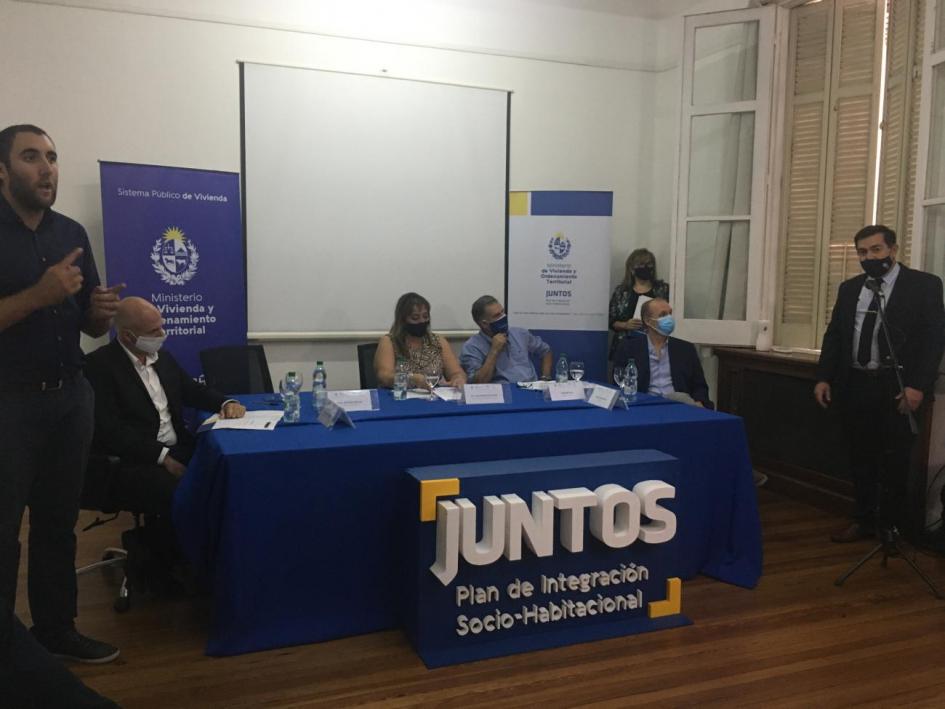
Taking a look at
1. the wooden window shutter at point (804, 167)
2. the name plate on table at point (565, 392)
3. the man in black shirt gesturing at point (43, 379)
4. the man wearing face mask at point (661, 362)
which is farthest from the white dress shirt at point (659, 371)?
the man in black shirt gesturing at point (43, 379)

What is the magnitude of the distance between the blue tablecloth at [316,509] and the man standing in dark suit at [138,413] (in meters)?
0.23

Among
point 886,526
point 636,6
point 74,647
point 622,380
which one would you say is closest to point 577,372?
point 622,380

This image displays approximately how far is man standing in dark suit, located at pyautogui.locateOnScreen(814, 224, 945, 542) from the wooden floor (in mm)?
751

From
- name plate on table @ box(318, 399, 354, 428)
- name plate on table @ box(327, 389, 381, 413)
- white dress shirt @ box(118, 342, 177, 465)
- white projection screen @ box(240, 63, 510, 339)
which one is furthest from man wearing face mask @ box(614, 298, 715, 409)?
white dress shirt @ box(118, 342, 177, 465)

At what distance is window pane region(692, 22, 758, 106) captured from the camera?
16.4 feet

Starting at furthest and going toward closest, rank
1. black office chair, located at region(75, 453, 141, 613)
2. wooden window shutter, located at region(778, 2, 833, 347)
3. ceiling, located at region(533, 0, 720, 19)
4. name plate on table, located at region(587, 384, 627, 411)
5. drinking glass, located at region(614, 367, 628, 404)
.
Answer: ceiling, located at region(533, 0, 720, 19), wooden window shutter, located at region(778, 2, 833, 347), drinking glass, located at region(614, 367, 628, 404), name plate on table, located at region(587, 384, 627, 411), black office chair, located at region(75, 453, 141, 613)

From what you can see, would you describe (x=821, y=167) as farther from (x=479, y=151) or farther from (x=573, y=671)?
(x=573, y=671)

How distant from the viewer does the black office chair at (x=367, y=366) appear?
438 cm

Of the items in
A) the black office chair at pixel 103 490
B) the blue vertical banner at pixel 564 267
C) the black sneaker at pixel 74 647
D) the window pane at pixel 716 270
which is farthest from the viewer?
the blue vertical banner at pixel 564 267

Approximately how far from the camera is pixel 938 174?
12.4 ft

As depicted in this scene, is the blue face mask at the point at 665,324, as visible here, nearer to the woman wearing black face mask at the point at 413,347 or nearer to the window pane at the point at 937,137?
the woman wearing black face mask at the point at 413,347

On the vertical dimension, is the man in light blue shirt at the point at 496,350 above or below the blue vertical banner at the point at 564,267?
below

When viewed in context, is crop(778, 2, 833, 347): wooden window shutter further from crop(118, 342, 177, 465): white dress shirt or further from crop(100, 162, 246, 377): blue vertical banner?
crop(118, 342, 177, 465): white dress shirt

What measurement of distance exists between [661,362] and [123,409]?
8.76 ft
